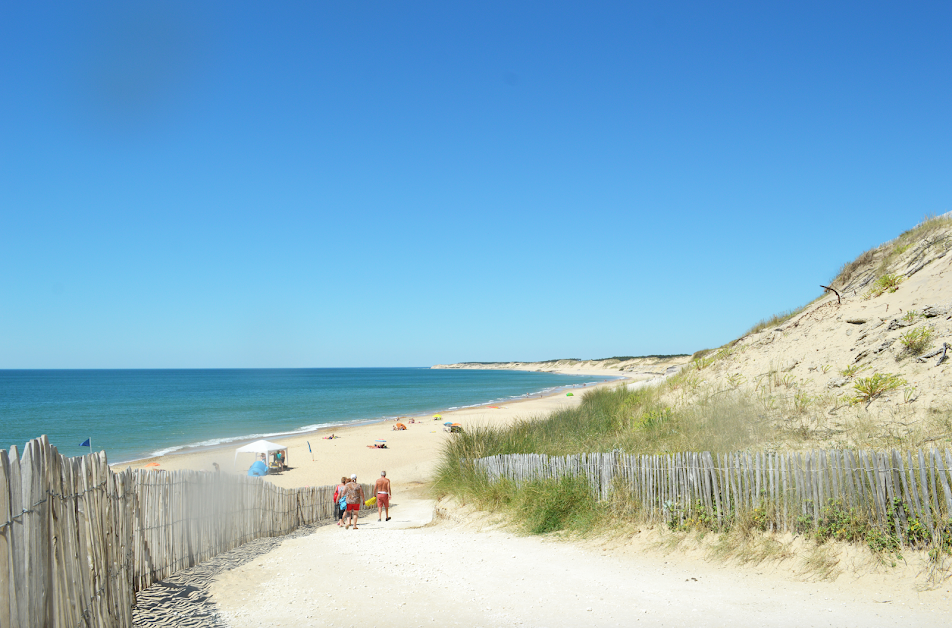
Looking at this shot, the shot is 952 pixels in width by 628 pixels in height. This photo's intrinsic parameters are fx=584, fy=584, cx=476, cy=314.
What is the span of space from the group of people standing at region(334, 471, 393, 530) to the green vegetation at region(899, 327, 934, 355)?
11834 millimetres

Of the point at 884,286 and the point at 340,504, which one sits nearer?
the point at 340,504

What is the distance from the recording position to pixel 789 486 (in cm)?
730

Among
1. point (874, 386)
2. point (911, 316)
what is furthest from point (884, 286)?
point (874, 386)

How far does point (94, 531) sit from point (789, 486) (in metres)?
7.42

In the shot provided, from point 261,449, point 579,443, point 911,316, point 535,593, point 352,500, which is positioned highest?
point 911,316

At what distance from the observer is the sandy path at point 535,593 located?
5.68m

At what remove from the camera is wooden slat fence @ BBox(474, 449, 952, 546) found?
6.35 meters

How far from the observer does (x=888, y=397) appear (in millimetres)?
10758

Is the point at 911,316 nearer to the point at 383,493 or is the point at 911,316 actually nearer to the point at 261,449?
the point at 383,493

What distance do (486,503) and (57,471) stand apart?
8.75 meters

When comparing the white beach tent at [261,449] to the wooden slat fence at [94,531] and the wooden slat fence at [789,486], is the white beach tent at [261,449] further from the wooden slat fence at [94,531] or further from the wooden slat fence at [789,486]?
the wooden slat fence at [789,486]

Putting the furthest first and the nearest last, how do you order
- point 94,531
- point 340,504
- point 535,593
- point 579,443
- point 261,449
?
point 261,449, point 340,504, point 579,443, point 535,593, point 94,531

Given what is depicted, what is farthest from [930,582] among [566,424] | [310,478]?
[310,478]

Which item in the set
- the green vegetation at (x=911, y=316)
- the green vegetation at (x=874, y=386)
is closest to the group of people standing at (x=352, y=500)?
the green vegetation at (x=874, y=386)
